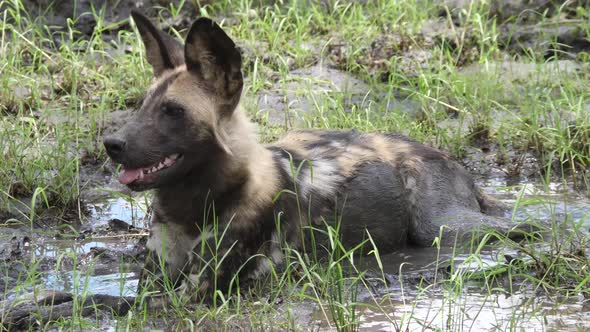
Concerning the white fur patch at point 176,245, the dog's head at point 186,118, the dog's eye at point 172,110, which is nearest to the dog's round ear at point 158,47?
the dog's head at point 186,118

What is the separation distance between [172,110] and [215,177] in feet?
1.22

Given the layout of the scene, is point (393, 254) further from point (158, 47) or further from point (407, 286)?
point (158, 47)

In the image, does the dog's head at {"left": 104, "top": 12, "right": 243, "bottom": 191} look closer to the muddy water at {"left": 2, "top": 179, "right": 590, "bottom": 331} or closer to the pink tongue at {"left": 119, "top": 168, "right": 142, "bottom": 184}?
the pink tongue at {"left": 119, "top": 168, "right": 142, "bottom": 184}

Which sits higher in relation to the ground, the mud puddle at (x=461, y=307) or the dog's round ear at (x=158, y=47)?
the dog's round ear at (x=158, y=47)

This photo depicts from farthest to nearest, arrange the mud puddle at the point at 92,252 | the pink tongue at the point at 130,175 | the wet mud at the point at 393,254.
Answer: the mud puddle at the point at 92,252 → the pink tongue at the point at 130,175 → the wet mud at the point at 393,254

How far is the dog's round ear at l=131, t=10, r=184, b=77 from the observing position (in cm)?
514

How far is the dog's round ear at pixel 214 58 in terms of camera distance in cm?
484

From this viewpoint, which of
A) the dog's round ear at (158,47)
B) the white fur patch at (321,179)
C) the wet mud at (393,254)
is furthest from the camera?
the white fur patch at (321,179)

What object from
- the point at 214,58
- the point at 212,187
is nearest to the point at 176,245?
the point at 212,187

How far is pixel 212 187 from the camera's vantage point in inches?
195

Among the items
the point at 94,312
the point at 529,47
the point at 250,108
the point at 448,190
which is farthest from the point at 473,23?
the point at 94,312

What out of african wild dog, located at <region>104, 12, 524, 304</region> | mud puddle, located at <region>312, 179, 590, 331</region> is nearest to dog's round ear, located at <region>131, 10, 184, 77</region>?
african wild dog, located at <region>104, 12, 524, 304</region>

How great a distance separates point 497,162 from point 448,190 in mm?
1581

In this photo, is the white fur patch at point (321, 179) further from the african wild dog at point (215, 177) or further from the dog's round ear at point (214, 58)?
the dog's round ear at point (214, 58)
